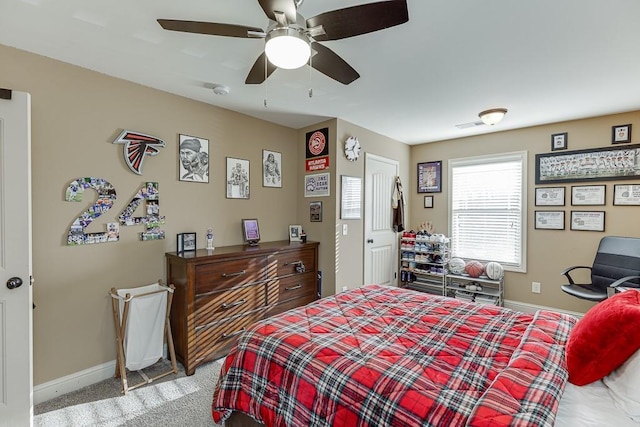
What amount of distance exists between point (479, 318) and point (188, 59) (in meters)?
2.67

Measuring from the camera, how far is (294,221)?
3973 millimetres

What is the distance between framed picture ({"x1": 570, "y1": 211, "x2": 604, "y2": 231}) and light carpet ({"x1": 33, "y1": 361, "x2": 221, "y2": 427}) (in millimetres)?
4304

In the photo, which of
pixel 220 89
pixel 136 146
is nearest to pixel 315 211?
pixel 220 89

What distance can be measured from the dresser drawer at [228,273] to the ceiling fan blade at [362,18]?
2025 mm

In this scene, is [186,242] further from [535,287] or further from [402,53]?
[535,287]

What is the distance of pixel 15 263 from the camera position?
70.9 inches

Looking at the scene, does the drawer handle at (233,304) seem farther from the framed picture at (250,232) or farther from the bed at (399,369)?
the bed at (399,369)

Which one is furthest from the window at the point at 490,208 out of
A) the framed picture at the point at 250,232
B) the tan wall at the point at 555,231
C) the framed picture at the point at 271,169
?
the framed picture at the point at 250,232

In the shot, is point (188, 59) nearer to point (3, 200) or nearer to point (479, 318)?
point (3, 200)

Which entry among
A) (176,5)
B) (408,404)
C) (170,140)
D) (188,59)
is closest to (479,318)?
(408,404)

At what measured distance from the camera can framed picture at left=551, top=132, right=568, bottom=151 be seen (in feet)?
12.0

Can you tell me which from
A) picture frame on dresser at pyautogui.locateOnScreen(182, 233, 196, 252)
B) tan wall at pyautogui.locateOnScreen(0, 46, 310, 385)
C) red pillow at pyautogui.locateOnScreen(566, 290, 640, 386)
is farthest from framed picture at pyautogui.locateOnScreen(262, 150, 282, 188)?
red pillow at pyautogui.locateOnScreen(566, 290, 640, 386)

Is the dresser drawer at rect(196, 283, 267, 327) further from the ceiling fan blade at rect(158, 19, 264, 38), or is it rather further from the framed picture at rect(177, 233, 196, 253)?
the ceiling fan blade at rect(158, 19, 264, 38)

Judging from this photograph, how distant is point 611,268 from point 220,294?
4016 millimetres
